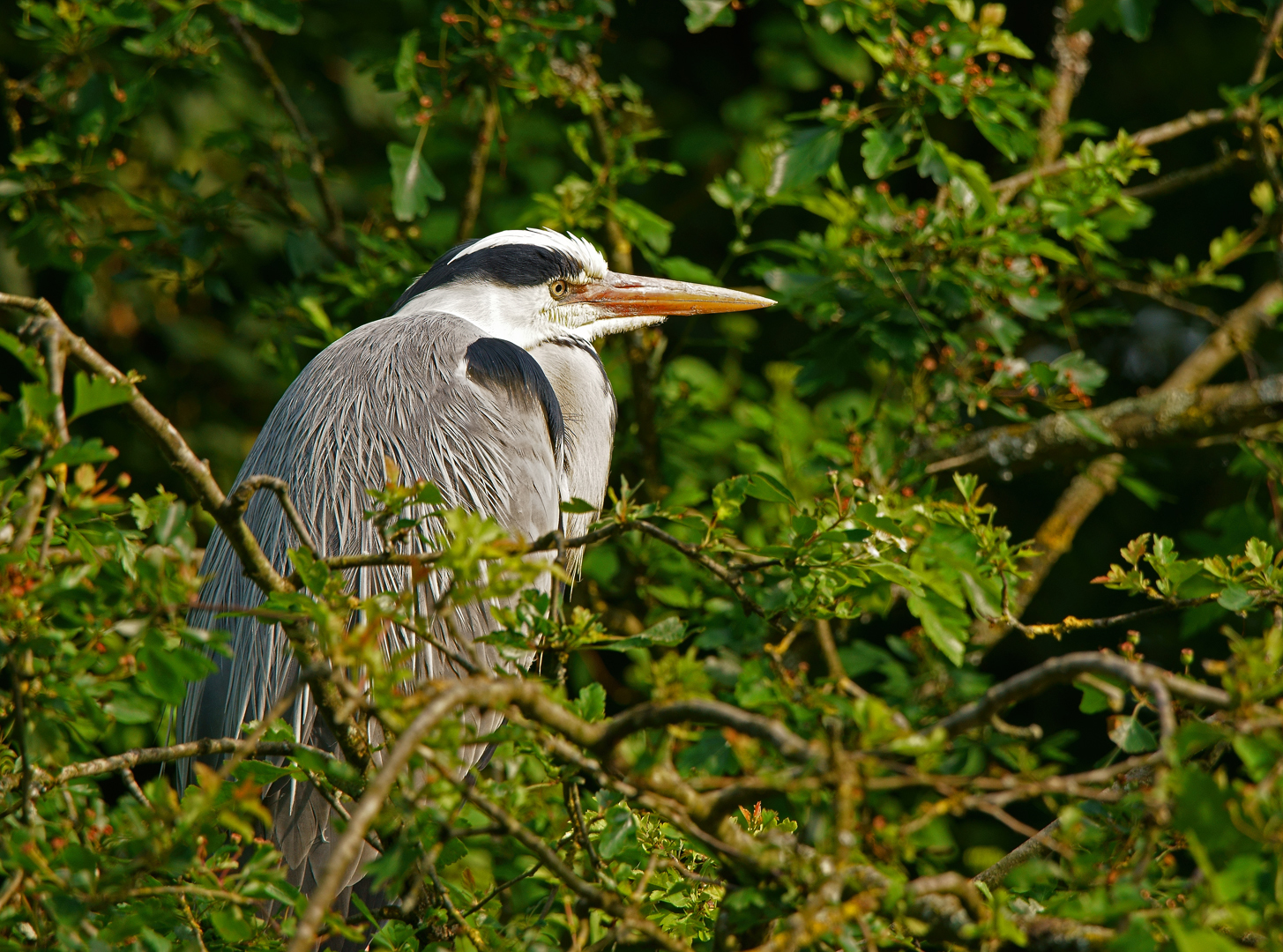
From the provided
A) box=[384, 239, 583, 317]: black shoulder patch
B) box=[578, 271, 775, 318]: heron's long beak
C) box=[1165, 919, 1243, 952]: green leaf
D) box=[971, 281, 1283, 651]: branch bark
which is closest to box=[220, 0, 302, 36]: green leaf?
box=[384, 239, 583, 317]: black shoulder patch

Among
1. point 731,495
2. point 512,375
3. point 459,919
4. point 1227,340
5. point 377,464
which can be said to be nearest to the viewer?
point 459,919

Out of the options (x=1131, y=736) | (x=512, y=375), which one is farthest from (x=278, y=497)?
(x=512, y=375)

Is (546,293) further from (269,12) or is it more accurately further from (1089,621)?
(1089,621)

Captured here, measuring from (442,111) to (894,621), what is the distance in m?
2.49

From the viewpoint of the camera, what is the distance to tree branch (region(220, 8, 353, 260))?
3068mm

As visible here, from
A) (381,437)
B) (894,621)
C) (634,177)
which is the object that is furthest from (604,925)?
(894,621)

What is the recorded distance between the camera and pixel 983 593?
1868 mm

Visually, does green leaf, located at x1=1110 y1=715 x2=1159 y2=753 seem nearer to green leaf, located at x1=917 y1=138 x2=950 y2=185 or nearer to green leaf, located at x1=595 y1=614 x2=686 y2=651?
green leaf, located at x1=595 y1=614 x2=686 y2=651

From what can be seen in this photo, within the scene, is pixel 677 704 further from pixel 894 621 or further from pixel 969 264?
pixel 894 621

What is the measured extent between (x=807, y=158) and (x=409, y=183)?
3.40 feet

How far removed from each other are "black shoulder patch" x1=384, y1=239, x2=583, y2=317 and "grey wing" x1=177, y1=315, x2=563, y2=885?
0.25 metres

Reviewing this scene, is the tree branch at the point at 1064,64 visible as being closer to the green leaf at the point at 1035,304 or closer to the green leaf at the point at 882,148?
the green leaf at the point at 1035,304

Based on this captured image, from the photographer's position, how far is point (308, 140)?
319cm

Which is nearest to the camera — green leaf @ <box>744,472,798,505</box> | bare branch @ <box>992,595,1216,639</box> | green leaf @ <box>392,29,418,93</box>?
green leaf @ <box>744,472,798,505</box>
